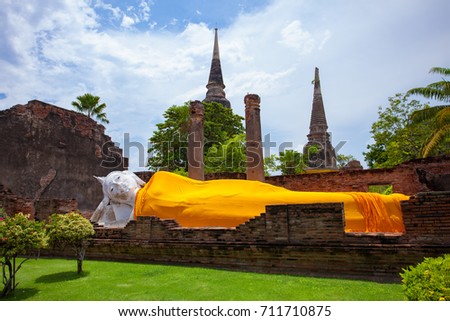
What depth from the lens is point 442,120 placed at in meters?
12.8

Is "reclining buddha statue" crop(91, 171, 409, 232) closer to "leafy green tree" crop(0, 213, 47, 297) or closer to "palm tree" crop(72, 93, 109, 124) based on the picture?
"leafy green tree" crop(0, 213, 47, 297)

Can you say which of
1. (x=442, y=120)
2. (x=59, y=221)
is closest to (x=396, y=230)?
(x=59, y=221)

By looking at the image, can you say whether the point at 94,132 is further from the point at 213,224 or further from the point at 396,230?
the point at 396,230

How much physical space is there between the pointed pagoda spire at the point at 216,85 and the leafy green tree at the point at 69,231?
29959 mm

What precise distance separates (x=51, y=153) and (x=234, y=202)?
44.1 feet

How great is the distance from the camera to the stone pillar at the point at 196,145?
39.4ft

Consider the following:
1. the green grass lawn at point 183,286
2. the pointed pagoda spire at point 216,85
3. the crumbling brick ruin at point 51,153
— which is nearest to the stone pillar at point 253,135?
the green grass lawn at point 183,286

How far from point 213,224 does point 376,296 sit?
3523mm

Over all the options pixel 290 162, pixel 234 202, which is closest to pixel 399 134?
pixel 290 162

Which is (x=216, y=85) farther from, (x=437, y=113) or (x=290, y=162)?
→ (x=437, y=113)

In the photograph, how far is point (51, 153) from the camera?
17.4 metres

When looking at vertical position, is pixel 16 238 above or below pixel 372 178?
below

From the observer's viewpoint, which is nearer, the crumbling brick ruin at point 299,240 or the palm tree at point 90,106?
the crumbling brick ruin at point 299,240

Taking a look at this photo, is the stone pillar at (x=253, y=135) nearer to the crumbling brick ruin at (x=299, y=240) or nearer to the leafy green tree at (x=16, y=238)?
the crumbling brick ruin at (x=299, y=240)
